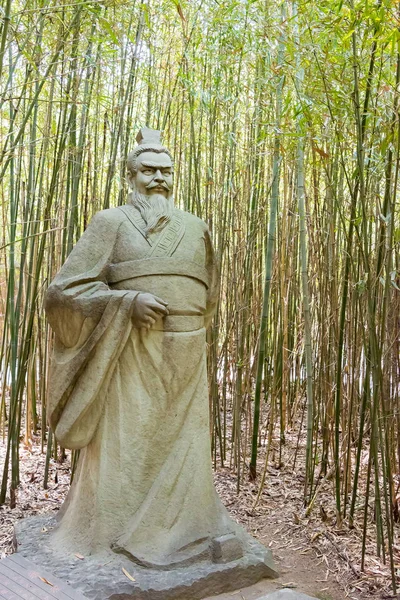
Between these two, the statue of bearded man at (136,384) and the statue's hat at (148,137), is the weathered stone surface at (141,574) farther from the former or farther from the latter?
the statue's hat at (148,137)

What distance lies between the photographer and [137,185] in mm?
2666

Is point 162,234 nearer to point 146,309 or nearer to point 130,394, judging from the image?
point 146,309

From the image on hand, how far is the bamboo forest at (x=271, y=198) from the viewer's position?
2814 millimetres

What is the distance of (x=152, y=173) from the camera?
2.65m

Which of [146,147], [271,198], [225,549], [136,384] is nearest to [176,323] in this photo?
[136,384]

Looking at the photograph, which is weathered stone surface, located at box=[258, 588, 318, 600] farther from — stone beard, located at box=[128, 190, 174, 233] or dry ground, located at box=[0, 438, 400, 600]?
stone beard, located at box=[128, 190, 174, 233]

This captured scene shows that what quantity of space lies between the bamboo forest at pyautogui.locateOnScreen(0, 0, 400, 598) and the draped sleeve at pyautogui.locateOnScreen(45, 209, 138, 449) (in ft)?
1.61

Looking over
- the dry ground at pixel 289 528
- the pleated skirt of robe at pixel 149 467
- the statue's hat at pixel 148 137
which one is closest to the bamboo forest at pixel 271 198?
the dry ground at pixel 289 528

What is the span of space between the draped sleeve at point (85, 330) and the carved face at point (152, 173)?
0.56 ft

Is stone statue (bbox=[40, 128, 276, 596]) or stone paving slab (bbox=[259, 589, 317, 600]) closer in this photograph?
stone paving slab (bbox=[259, 589, 317, 600])

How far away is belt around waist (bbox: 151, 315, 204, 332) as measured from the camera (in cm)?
253

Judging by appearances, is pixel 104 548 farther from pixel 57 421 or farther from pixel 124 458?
pixel 57 421

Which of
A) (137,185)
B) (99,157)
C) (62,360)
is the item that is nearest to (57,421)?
(62,360)

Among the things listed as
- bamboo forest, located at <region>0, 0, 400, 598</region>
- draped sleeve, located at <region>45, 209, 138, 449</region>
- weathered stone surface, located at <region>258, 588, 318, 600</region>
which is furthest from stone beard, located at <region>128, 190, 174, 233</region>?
weathered stone surface, located at <region>258, 588, 318, 600</region>
